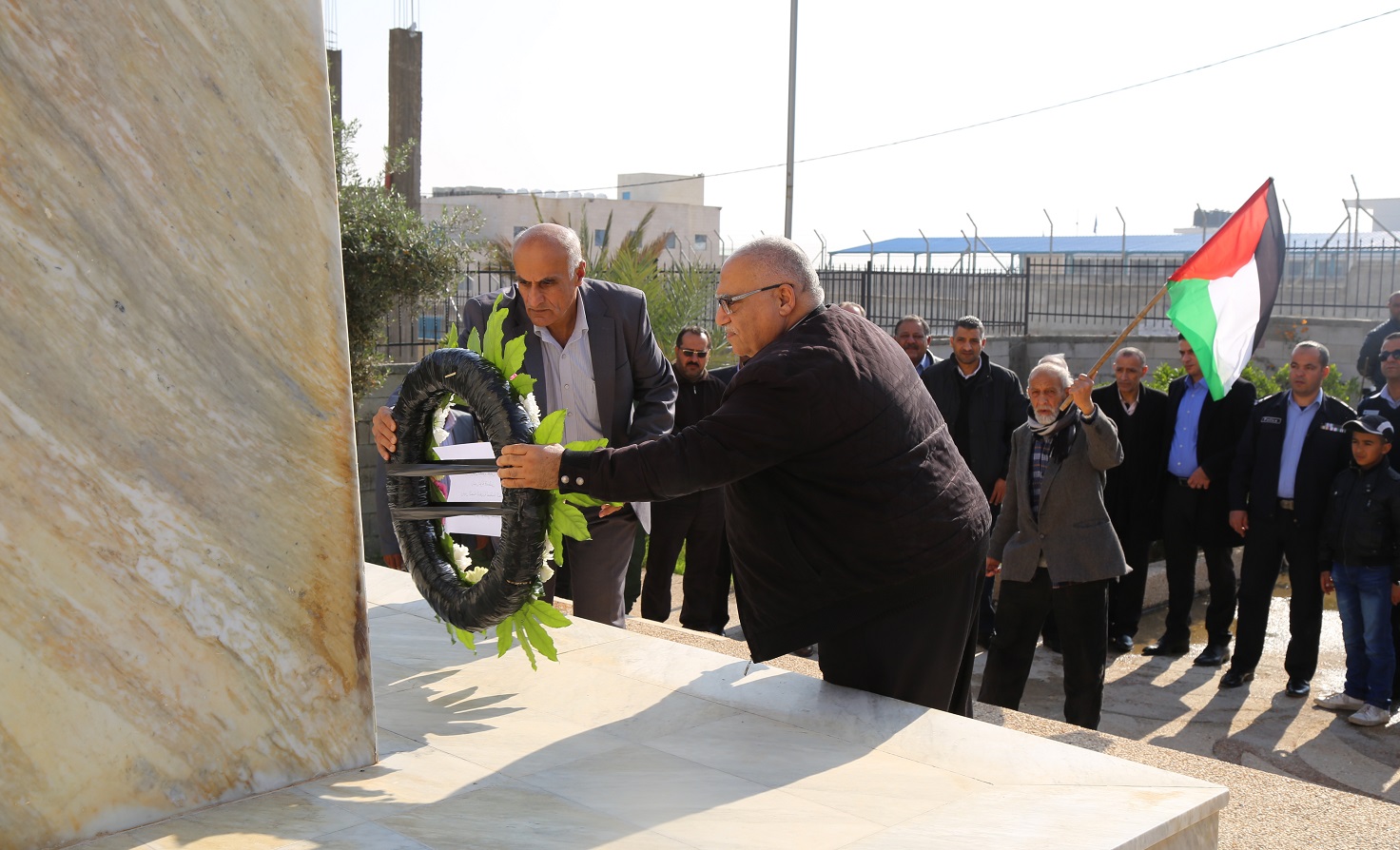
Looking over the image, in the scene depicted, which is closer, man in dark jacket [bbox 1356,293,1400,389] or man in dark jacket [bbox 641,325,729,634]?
man in dark jacket [bbox 641,325,729,634]

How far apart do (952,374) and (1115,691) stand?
2178 mm

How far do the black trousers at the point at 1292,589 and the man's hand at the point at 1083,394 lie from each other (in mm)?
1914

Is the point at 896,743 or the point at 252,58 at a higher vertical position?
the point at 252,58

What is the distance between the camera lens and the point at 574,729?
11.1ft

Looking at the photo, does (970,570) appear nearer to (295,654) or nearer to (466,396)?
(466,396)

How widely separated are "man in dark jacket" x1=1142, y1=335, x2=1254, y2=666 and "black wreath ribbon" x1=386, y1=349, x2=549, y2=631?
18.3 feet

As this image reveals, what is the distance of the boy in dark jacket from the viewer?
6.32m

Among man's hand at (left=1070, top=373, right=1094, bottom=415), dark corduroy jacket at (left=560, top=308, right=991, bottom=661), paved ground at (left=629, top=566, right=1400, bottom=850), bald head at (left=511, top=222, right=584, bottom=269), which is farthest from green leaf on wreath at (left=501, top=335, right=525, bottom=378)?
man's hand at (left=1070, top=373, right=1094, bottom=415)

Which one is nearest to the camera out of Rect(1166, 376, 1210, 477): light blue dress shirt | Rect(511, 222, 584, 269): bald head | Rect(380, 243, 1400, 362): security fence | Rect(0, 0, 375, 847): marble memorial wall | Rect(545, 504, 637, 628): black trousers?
Rect(0, 0, 375, 847): marble memorial wall

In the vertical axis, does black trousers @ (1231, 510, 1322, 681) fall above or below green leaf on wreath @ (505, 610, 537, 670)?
below

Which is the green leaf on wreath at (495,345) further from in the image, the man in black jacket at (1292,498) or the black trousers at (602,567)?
the man in black jacket at (1292,498)

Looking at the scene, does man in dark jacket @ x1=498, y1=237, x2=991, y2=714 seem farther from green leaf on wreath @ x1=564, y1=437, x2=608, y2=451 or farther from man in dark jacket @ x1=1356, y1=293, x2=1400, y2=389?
man in dark jacket @ x1=1356, y1=293, x2=1400, y2=389

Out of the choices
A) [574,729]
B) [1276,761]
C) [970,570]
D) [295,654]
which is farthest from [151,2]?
[1276,761]

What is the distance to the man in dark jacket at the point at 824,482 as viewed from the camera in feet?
10.5
